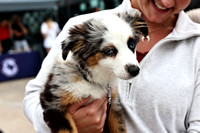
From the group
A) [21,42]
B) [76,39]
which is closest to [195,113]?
[76,39]

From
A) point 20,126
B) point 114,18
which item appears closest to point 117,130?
point 114,18

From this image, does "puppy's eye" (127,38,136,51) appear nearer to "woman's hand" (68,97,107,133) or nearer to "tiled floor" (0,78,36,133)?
"woman's hand" (68,97,107,133)

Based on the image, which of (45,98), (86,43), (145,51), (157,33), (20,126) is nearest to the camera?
(86,43)

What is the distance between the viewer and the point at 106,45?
4.45 feet

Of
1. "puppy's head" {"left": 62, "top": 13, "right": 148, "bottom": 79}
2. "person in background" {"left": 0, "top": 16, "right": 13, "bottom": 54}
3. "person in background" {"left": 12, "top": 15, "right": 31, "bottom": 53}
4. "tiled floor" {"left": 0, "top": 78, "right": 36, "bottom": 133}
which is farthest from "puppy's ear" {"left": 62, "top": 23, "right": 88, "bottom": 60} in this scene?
"person in background" {"left": 0, "top": 16, "right": 13, "bottom": 54}

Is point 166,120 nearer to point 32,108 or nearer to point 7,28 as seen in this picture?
point 32,108

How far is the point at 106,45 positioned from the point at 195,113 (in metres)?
0.71

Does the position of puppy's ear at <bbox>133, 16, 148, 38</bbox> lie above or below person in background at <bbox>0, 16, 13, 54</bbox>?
above

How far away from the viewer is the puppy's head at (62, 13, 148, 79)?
1.33m

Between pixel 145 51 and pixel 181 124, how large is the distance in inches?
22.4

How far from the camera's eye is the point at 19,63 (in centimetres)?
773

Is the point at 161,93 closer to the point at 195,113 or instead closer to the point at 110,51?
the point at 195,113

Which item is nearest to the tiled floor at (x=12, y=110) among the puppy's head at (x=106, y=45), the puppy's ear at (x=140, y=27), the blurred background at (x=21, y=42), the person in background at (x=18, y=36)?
the blurred background at (x=21, y=42)

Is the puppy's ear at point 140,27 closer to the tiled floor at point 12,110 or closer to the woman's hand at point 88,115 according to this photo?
→ the woman's hand at point 88,115
